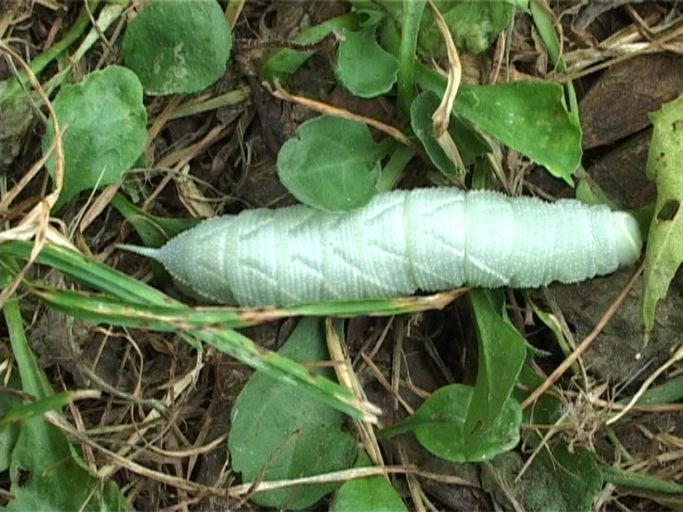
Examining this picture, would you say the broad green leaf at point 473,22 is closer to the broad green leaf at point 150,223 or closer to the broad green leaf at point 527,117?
the broad green leaf at point 527,117

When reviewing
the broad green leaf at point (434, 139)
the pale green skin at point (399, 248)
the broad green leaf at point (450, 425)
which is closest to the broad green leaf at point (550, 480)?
the broad green leaf at point (450, 425)

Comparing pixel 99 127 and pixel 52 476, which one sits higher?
pixel 99 127

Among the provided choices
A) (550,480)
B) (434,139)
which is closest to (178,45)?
(434,139)

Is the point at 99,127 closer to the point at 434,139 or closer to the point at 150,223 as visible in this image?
the point at 150,223

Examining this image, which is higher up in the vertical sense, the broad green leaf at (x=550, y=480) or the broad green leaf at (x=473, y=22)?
the broad green leaf at (x=473, y=22)

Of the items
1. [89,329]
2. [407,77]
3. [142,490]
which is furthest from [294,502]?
[407,77]

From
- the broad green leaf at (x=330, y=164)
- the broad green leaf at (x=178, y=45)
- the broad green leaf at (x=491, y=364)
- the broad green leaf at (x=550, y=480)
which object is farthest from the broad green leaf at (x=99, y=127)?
the broad green leaf at (x=550, y=480)

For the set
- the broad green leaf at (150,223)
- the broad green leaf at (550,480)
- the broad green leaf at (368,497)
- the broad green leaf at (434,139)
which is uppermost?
the broad green leaf at (434,139)

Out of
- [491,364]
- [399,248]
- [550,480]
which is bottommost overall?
[550,480]
